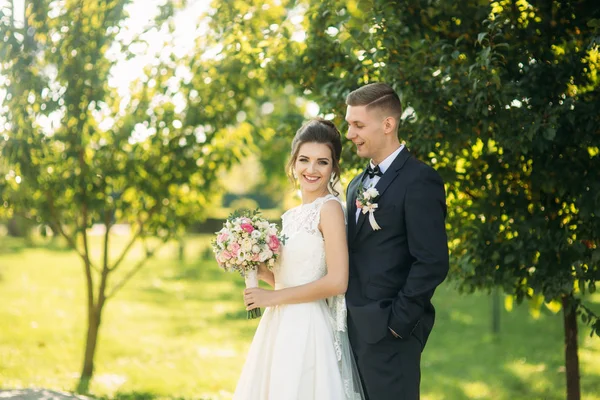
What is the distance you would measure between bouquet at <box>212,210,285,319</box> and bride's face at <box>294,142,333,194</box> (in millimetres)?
306

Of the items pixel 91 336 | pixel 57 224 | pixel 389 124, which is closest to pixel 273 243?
pixel 389 124

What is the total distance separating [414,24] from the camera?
15.3 feet

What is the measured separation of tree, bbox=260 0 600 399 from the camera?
420 cm

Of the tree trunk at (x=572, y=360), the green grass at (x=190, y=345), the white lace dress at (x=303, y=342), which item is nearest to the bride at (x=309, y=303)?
the white lace dress at (x=303, y=342)

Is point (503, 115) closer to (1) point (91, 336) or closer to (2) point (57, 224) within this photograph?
(2) point (57, 224)

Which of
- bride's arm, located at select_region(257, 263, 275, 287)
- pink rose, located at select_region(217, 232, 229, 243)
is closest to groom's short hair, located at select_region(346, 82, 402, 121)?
pink rose, located at select_region(217, 232, 229, 243)

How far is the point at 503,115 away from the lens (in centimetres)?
415

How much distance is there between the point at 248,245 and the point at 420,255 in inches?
34.2

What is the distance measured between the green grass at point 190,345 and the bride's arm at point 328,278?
206 centimetres

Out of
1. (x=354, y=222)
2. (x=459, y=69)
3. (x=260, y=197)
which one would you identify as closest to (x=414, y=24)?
(x=459, y=69)

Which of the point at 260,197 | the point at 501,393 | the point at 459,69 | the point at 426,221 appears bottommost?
the point at 501,393

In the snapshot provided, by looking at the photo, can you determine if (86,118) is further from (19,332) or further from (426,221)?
(19,332)

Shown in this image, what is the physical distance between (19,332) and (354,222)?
8.76 metres

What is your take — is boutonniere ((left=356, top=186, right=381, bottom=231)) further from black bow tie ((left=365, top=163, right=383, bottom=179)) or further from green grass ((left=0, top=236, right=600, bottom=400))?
green grass ((left=0, top=236, right=600, bottom=400))
